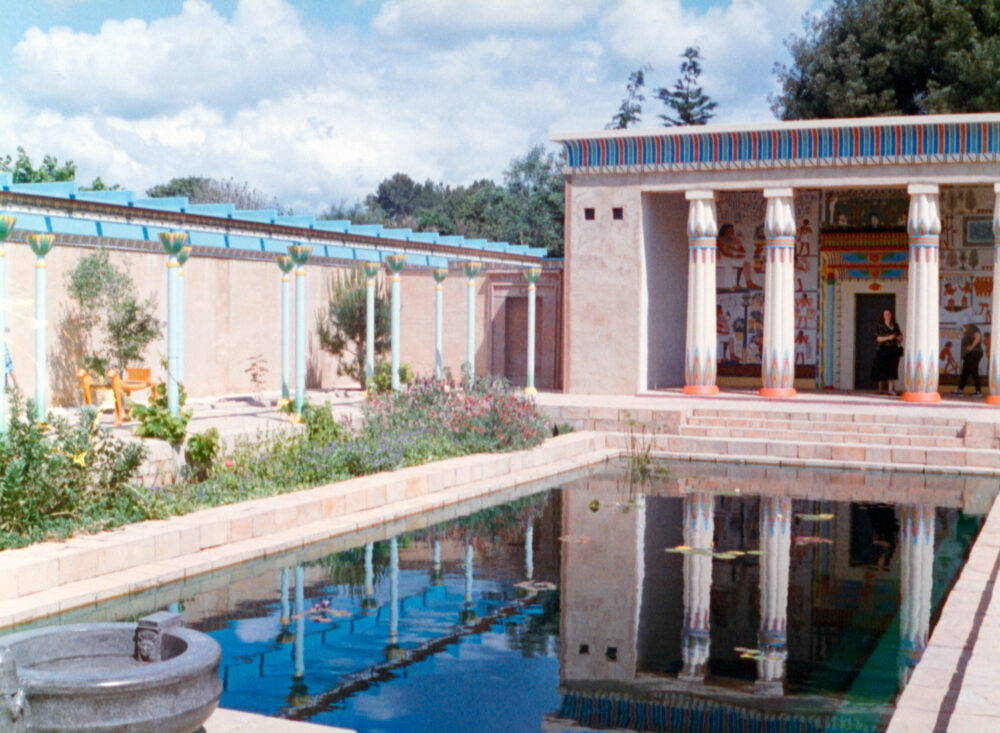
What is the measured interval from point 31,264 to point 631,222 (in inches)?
354

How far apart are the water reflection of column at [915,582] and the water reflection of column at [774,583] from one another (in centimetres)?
62

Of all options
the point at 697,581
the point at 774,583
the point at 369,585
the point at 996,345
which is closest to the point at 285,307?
the point at 369,585

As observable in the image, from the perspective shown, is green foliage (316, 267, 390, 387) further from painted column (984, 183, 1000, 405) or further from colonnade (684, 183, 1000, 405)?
painted column (984, 183, 1000, 405)

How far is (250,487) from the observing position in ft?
31.8

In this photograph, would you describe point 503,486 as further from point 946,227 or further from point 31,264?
point 946,227

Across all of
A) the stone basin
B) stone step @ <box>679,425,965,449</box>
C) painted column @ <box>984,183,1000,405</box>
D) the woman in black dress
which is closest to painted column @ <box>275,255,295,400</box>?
stone step @ <box>679,425,965,449</box>

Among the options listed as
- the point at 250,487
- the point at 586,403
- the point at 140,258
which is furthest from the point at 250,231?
the point at 250,487

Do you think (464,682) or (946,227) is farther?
(946,227)

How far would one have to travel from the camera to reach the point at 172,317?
39.8ft

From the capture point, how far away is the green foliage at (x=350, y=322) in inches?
861

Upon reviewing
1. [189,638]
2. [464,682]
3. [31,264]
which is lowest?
[464,682]

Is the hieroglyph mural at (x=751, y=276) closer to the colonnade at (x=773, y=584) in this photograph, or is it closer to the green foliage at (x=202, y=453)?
the colonnade at (x=773, y=584)

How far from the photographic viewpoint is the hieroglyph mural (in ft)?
70.1

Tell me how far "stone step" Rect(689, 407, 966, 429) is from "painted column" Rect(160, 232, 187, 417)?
699cm
